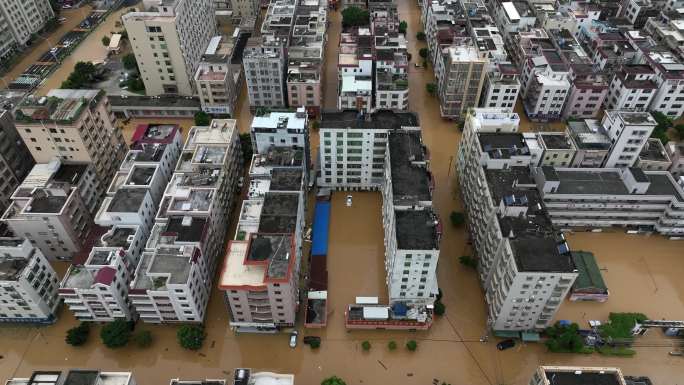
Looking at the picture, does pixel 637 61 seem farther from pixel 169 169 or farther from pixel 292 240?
pixel 169 169

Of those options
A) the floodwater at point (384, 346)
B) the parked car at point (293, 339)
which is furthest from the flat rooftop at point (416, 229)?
the parked car at point (293, 339)

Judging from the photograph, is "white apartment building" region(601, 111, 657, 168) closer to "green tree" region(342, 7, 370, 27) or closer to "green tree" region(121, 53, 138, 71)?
"green tree" region(342, 7, 370, 27)

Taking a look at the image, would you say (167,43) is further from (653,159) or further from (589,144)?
(653,159)

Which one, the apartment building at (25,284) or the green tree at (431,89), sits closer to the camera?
the apartment building at (25,284)

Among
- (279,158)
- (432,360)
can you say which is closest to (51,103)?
(279,158)

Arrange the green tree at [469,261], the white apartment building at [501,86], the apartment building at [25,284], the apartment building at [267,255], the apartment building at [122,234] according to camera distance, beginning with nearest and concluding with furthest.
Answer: the apartment building at [267,255], the apartment building at [25,284], the apartment building at [122,234], the green tree at [469,261], the white apartment building at [501,86]

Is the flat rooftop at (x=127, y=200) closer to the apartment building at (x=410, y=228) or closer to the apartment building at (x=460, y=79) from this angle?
the apartment building at (x=410, y=228)
